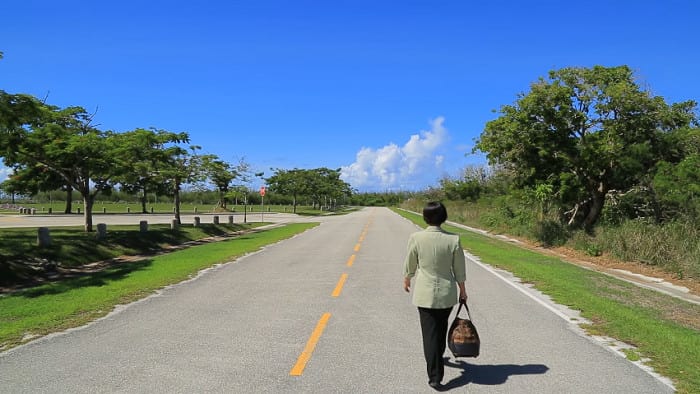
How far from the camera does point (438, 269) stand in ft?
16.8

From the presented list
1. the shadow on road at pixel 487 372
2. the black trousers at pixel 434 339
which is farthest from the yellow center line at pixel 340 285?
the black trousers at pixel 434 339

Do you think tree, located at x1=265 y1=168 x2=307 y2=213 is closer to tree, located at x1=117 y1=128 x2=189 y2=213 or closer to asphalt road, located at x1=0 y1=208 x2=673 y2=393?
tree, located at x1=117 y1=128 x2=189 y2=213

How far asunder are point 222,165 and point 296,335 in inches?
1124

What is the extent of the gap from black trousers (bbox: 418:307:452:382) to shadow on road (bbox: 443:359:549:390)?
0.19 m

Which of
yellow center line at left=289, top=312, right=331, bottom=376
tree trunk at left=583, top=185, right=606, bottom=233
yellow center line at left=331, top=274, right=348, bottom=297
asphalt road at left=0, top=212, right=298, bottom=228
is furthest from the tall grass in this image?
asphalt road at left=0, top=212, right=298, bottom=228

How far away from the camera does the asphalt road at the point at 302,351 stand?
5145mm

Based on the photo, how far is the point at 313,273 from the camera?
43.5 feet

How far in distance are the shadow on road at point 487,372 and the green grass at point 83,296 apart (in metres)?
5.62

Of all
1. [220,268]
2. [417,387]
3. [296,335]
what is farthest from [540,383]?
[220,268]

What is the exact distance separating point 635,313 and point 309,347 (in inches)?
223

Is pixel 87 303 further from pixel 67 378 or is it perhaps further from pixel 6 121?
pixel 6 121

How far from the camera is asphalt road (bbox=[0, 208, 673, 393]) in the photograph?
5.14 metres

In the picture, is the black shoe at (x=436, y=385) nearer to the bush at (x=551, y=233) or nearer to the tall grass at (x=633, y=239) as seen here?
the tall grass at (x=633, y=239)

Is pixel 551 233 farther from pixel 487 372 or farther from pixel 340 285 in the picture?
pixel 487 372
